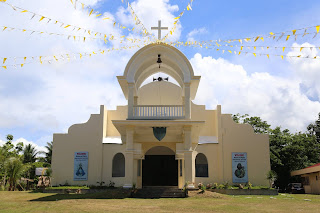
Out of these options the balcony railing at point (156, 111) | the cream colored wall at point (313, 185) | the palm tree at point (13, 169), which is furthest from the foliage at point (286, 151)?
the palm tree at point (13, 169)

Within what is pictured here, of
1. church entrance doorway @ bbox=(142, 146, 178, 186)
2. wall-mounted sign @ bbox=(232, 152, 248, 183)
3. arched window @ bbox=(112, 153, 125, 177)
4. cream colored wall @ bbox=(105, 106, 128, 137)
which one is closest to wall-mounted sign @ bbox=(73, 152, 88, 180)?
arched window @ bbox=(112, 153, 125, 177)

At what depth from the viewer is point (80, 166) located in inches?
889

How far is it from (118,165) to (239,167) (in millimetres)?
8217

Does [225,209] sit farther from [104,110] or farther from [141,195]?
[104,110]

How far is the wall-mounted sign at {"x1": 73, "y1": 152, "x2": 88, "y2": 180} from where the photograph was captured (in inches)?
883

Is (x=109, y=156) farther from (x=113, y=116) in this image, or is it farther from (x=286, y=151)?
(x=286, y=151)

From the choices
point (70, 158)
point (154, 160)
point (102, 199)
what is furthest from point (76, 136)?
point (102, 199)

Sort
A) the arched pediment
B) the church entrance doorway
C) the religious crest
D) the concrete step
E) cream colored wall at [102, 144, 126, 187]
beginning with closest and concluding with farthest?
1. the concrete step
2. the religious crest
3. the arched pediment
4. the church entrance doorway
5. cream colored wall at [102, 144, 126, 187]

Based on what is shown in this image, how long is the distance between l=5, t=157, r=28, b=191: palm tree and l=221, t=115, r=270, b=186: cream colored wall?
1331 cm

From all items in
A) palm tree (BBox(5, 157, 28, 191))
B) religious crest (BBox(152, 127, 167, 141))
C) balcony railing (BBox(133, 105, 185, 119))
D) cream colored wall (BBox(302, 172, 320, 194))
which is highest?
balcony railing (BBox(133, 105, 185, 119))

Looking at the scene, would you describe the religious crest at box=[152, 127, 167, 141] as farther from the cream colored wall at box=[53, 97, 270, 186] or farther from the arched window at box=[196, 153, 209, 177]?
the arched window at box=[196, 153, 209, 177]

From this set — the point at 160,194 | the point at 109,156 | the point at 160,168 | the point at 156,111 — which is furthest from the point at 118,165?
the point at 160,194

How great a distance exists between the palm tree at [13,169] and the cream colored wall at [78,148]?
2194 mm

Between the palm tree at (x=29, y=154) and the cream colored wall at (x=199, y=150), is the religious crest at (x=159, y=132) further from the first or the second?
the palm tree at (x=29, y=154)
